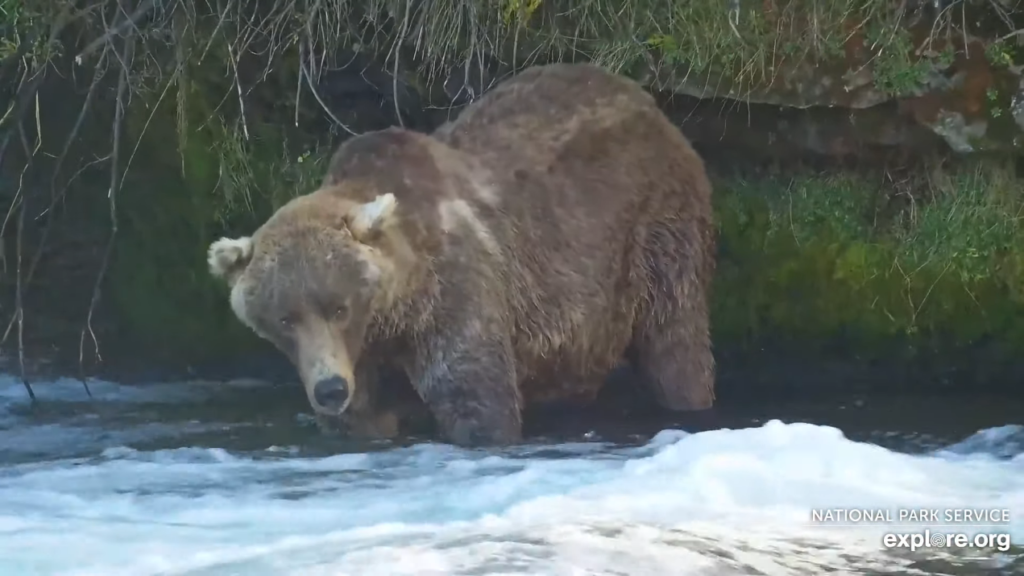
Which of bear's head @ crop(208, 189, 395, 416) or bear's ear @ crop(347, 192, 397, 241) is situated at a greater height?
bear's ear @ crop(347, 192, 397, 241)

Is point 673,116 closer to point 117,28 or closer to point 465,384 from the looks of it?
point 465,384

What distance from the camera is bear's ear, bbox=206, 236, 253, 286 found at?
17.7ft

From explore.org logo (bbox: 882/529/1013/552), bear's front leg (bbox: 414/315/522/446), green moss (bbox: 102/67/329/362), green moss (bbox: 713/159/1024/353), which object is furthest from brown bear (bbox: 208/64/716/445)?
explore.org logo (bbox: 882/529/1013/552)

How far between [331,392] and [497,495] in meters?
0.75

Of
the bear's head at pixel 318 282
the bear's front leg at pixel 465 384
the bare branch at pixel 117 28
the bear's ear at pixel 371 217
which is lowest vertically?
the bear's front leg at pixel 465 384

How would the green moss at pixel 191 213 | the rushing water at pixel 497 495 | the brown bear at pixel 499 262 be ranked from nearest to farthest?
the rushing water at pixel 497 495, the brown bear at pixel 499 262, the green moss at pixel 191 213

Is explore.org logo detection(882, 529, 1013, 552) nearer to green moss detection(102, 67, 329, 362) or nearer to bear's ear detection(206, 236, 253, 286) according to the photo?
bear's ear detection(206, 236, 253, 286)

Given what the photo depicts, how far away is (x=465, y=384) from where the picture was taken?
5.63 m

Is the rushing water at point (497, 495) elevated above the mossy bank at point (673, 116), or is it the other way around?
the mossy bank at point (673, 116)

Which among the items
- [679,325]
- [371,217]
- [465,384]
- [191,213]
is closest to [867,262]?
[679,325]

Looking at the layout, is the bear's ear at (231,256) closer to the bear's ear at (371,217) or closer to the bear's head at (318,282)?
the bear's head at (318,282)

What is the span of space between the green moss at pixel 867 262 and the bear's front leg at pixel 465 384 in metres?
1.91

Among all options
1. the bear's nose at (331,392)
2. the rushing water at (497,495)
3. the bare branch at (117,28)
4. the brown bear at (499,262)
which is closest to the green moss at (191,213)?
the bare branch at (117,28)

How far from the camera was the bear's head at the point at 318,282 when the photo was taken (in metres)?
5.22
